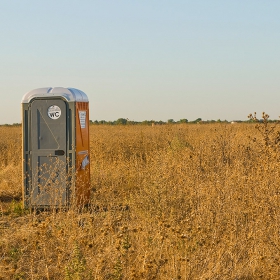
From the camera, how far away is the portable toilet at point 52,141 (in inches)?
327

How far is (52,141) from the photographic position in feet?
27.7

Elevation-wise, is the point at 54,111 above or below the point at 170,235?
above

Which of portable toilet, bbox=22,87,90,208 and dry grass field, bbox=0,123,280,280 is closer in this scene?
dry grass field, bbox=0,123,280,280

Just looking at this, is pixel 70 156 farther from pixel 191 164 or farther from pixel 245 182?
pixel 245 182

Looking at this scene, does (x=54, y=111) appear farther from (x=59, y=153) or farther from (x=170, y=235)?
(x=170, y=235)

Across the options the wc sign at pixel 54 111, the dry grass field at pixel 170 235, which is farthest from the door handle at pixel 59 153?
the dry grass field at pixel 170 235

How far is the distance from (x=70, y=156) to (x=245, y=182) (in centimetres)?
302

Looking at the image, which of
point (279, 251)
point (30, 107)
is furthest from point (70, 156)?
point (279, 251)

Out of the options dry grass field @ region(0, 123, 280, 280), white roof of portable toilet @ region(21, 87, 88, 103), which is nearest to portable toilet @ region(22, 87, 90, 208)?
white roof of portable toilet @ region(21, 87, 88, 103)

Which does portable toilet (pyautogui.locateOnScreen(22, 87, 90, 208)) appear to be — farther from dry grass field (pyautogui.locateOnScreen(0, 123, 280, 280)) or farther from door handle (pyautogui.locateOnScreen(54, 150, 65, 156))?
dry grass field (pyautogui.locateOnScreen(0, 123, 280, 280))

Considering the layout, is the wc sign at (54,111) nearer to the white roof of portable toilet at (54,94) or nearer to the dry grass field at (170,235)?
the white roof of portable toilet at (54,94)

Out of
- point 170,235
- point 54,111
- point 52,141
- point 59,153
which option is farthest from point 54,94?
point 170,235

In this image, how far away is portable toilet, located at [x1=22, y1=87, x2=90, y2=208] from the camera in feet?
27.2

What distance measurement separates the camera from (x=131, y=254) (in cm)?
486
